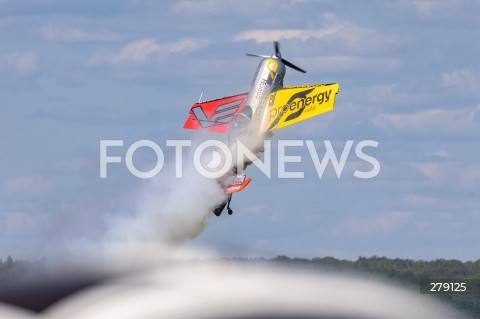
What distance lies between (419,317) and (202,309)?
56.8 ft

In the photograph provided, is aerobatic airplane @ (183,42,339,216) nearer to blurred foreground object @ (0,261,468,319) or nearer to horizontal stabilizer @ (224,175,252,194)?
horizontal stabilizer @ (224,175,252,194)

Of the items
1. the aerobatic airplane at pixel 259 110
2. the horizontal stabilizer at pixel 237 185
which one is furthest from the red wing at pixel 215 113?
the horizontal stabilizer at pixel 237 185

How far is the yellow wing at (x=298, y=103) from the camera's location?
10831 centimetres

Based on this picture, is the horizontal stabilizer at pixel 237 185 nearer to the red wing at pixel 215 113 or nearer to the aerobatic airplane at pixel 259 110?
the aerobatic airplane at pixel 259 110

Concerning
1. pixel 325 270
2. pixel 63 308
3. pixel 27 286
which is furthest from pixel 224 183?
pixel 63 308

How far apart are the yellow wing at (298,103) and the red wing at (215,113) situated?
2401 millimetres

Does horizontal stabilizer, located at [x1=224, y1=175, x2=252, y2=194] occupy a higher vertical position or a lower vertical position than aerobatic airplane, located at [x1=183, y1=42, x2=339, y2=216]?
lower

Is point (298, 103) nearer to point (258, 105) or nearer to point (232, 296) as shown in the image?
point (258, 105)

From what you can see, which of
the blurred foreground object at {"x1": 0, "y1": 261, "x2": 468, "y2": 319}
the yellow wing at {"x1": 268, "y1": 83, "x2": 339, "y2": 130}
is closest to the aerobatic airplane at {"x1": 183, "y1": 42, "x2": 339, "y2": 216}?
the yellow wing at {"x1": 268, "y1": 83, "x2": 339, "y2": 130}

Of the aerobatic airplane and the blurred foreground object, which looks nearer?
the blurred foreground object

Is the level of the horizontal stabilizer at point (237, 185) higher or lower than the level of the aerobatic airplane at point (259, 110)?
lower

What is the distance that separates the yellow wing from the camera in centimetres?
10831

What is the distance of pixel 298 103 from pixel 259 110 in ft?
13.0

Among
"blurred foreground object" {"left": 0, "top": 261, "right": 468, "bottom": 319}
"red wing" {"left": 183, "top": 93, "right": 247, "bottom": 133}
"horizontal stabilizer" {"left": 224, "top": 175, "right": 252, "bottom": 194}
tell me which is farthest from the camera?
"red wing" {"left": 183, "top": 93, "right": 247, "bottom": 133}
